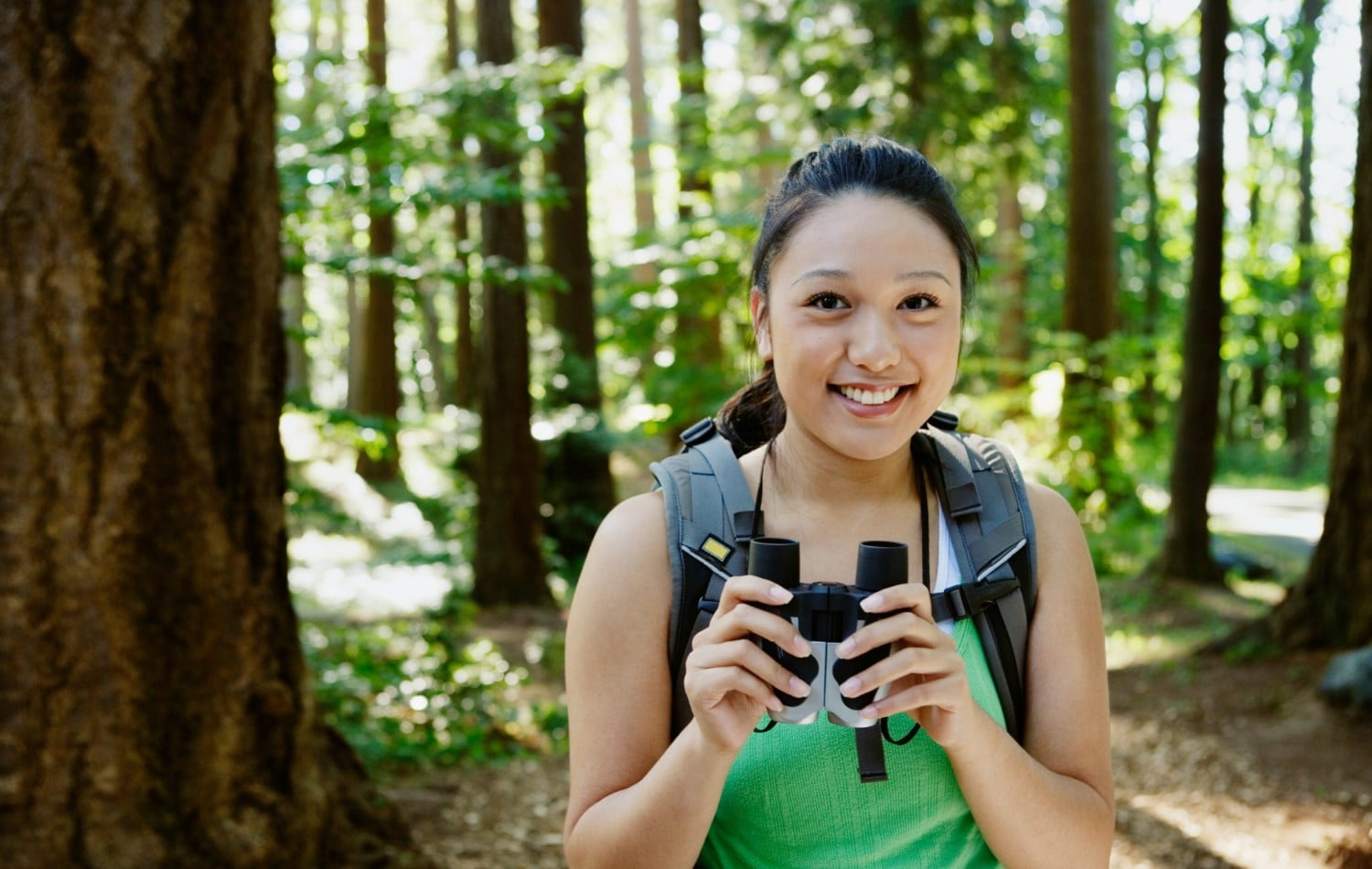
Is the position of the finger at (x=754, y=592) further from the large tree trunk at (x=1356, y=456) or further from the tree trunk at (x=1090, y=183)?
the tree trunk at (x=1090, y=183)

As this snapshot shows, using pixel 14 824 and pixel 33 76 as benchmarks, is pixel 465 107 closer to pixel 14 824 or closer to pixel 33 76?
pixel 33 76

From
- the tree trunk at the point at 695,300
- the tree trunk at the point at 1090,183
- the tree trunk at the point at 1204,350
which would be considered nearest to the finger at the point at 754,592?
the tree trunk at the point at 695,300

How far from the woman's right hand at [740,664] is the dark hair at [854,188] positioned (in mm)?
671

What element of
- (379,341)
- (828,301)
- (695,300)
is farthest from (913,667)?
(379,341)

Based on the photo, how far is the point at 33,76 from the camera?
108 inches

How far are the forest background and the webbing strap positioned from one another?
1.06 metres

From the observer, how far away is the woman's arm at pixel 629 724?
1721 millimetres

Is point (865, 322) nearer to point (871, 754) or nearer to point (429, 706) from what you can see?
point (871, 754)

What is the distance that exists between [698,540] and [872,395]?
0.36 m

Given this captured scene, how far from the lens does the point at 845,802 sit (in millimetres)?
1813

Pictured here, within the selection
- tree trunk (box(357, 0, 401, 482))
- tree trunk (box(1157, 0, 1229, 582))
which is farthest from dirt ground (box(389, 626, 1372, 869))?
tree trunk (box(357, 0, 401, 482))

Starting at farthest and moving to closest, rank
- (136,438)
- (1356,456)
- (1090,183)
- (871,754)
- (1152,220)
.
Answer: (1152,220) < (1090,183) < (1356,456) < (136,438) < (871,754)

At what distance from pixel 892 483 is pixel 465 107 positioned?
4716mm

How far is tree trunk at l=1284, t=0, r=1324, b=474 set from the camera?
21.2 m
